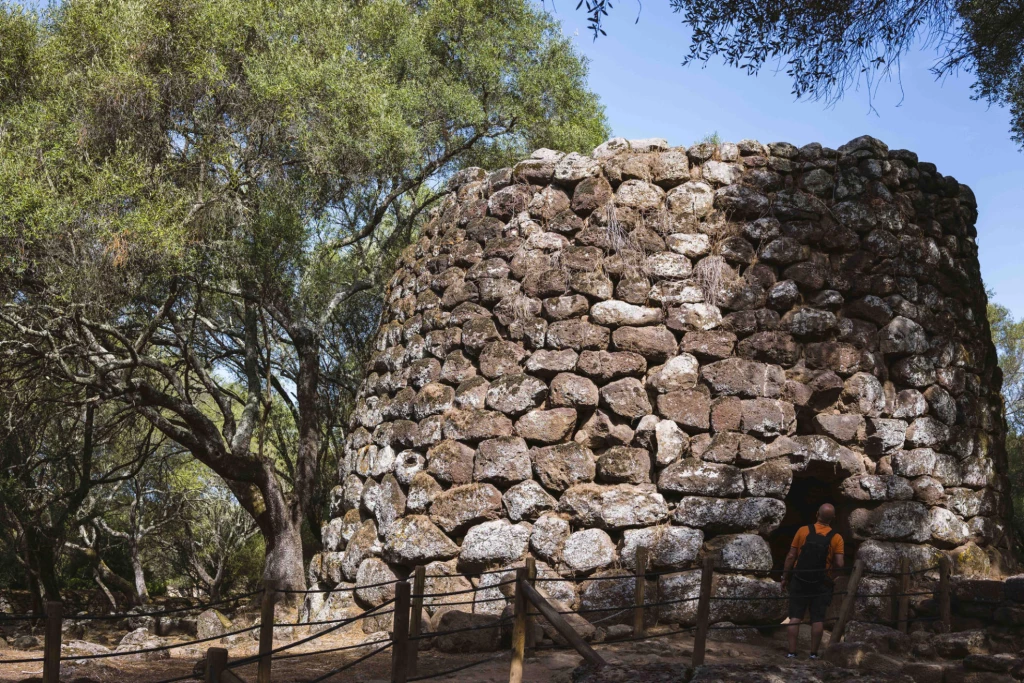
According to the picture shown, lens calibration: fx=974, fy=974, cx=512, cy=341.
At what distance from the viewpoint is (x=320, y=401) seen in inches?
551

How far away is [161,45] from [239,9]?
3.67 ft

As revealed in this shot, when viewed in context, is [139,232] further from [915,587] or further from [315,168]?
[915,587]

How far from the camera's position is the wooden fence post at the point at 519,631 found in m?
5.51

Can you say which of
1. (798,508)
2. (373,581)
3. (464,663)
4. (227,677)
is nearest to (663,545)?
(464,663)

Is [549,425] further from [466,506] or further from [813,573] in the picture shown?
[813,573]

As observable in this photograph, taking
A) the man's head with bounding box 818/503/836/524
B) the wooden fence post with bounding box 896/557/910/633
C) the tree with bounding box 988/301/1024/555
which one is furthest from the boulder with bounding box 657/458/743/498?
the tree with bounding box 988/301/1024/555

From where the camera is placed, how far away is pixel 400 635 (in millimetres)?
5266

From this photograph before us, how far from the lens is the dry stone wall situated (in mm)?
7312

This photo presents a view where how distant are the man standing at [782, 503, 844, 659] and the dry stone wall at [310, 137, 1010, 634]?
36cm

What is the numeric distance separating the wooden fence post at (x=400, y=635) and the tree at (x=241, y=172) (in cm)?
509

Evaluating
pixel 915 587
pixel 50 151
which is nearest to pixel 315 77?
pixel 50 151

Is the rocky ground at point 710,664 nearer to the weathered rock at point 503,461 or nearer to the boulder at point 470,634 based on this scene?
the boulder at point 470,634

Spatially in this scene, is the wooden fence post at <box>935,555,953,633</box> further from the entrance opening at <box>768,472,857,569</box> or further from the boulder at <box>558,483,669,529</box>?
the boulder at <box>558,483,669,529</box>

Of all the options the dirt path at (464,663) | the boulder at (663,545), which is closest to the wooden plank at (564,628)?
the dirt path at (464,663)
